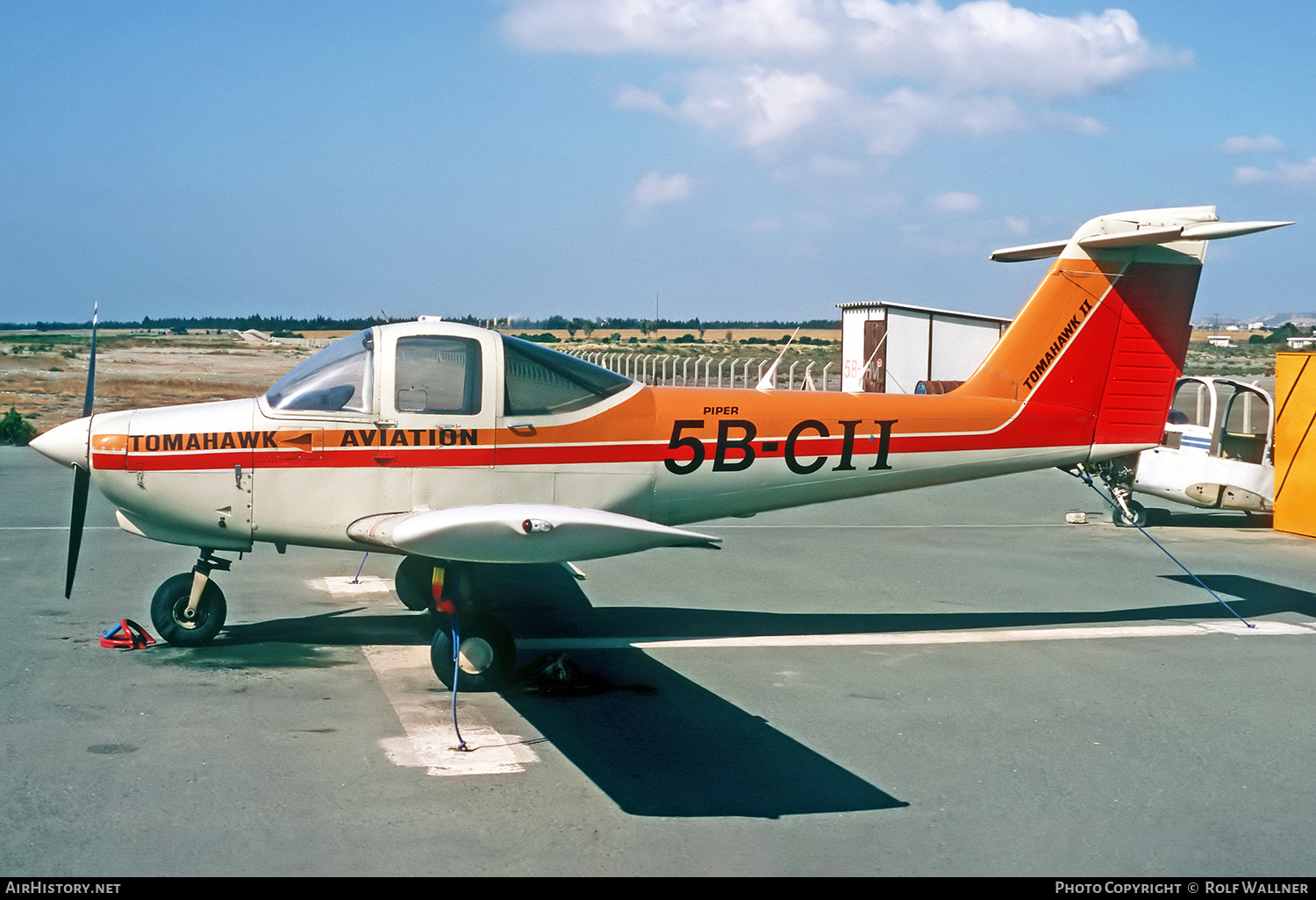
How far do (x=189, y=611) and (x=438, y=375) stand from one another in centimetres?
259

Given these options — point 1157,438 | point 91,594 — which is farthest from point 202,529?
point 1157,438

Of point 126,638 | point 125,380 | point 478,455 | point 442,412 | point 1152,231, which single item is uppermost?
point 1152,231

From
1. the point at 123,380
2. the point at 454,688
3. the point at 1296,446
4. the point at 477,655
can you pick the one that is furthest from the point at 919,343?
the point at 123,380

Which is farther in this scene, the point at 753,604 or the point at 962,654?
the point at 753,604

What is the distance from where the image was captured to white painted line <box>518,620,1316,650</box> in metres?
8.94

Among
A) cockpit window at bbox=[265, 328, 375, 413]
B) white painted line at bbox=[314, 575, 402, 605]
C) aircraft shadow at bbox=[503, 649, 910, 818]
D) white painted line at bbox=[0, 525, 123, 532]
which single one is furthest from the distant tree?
aircraft shadow at bbox=[503, 649, 910, 818]

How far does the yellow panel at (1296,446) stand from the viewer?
13.9 meters

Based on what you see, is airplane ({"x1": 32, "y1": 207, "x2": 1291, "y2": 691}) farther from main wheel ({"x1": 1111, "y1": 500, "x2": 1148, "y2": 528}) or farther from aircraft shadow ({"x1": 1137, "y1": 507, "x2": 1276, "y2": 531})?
aircraft shadow ({"x1": 1137, "y1": 507, "x2": 1276, "y2": 531})

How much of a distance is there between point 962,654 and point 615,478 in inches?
120

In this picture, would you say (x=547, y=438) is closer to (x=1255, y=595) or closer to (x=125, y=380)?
(x=1255, y=595)

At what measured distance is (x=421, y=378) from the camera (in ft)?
26.9
